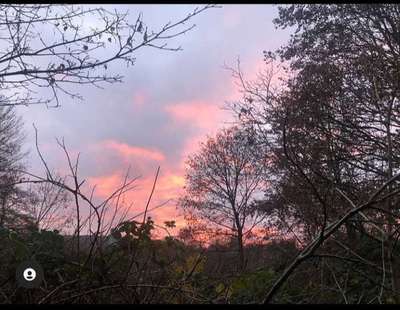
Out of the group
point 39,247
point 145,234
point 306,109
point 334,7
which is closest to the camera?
point 145,234

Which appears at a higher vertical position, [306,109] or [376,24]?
[376,24]

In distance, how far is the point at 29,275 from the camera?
2.69m

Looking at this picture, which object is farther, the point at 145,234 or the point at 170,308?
the point at 145,234

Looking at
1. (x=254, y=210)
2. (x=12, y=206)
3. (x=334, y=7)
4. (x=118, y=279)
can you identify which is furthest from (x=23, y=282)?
(x=254, y=210)

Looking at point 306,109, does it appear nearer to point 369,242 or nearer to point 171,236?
point 369,242

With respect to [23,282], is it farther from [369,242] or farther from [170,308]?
[369,242]

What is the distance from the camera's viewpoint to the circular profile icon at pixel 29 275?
2.64 m

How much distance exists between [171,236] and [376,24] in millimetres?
13918

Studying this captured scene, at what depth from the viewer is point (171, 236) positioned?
128 inches

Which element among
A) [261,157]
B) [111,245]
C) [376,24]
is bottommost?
[111,245]

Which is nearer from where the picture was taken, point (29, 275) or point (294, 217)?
point (29, 275)

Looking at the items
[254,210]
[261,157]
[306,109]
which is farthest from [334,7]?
[254,210]

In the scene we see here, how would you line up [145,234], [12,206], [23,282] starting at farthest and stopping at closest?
[12,206], [145,234], [23,282]

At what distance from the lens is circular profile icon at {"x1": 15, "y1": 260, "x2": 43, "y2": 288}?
264 centimetres
